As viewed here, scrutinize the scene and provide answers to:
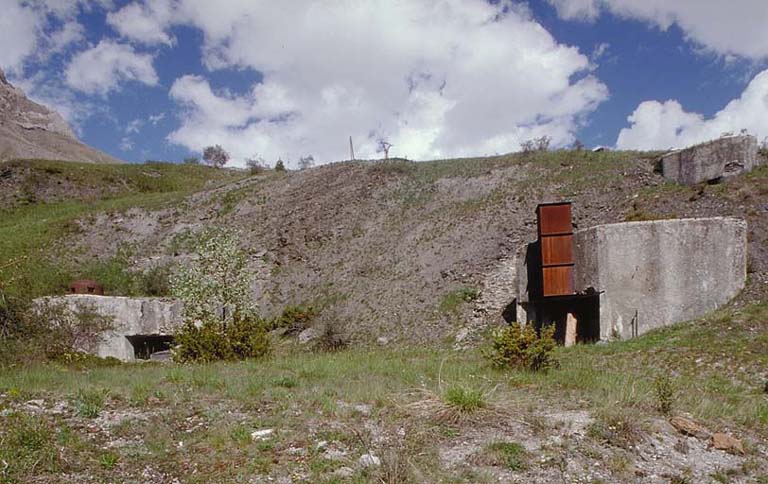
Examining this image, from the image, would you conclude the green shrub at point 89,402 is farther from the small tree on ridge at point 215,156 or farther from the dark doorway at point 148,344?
the small tree on ridge at point 215,156

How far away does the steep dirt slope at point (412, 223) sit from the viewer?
75.5 ft

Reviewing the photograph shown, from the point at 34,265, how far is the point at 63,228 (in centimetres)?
546

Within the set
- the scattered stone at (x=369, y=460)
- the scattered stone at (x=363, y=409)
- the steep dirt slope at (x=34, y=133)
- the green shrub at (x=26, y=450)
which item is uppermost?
the steep dirt slope at (x=34, y=133)

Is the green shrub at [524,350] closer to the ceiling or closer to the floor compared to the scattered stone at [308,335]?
closer to the ceiling

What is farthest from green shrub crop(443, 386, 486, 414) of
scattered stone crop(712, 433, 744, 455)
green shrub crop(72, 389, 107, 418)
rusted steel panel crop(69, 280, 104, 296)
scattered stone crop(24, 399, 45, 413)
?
rusted steel panel crop(69, 280, 104, 296)

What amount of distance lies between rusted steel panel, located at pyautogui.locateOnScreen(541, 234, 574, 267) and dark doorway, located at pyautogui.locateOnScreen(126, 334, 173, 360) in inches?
623

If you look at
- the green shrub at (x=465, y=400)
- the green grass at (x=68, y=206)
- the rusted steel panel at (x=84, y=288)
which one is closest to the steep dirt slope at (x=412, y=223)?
the green grass at (x=68, y=206)

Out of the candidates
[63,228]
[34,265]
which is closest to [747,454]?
[34,265]

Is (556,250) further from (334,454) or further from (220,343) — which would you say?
(334,454)

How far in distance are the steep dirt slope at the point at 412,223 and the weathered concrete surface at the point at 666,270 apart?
0.95m

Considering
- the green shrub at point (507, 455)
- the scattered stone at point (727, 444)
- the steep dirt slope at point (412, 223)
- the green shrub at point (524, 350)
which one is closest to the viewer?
the green shrub at point (507, 455)

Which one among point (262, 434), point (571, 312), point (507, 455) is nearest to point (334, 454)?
point (262, 434)

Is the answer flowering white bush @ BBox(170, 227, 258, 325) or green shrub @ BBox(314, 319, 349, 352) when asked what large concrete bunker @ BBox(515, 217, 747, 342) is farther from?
flowering white bush @ BBox(170, 227, 258, 325)

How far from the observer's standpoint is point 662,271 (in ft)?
55.5
